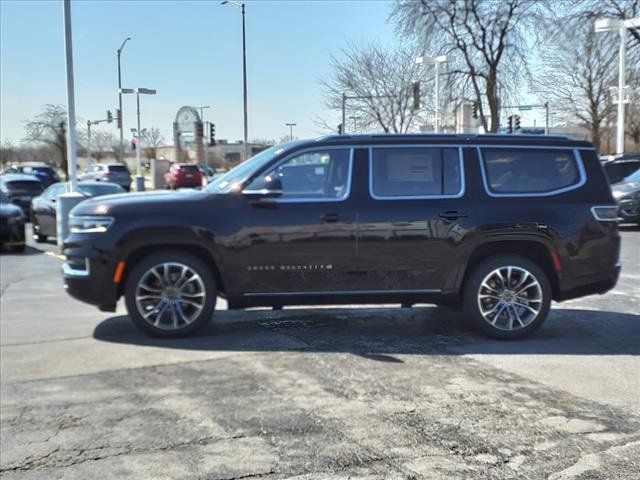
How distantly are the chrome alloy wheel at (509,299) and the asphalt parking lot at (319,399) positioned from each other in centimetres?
22

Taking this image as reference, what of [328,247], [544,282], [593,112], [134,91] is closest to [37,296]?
[328,247]

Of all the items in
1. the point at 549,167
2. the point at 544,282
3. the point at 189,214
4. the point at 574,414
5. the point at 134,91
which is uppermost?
the point at 134,91

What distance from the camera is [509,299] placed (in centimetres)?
636

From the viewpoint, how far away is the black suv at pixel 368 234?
610 centimetres

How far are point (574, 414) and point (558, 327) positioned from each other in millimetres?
2671

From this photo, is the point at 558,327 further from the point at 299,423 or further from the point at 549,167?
the point at 299,423

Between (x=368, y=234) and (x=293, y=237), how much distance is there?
695 millimetres

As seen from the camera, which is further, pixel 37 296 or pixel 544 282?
pixel 37 296

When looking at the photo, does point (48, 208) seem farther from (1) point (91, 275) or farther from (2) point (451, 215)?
(2) point (451, 215)

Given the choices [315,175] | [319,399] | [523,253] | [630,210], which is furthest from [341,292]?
[630,210]

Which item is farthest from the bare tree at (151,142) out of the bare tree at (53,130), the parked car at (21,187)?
the parked car at (21,187)

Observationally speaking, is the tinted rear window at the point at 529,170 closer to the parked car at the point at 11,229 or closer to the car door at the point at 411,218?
the car door at the point at 411,218

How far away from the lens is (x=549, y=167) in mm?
6480

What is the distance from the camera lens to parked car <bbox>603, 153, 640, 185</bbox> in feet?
61.1
